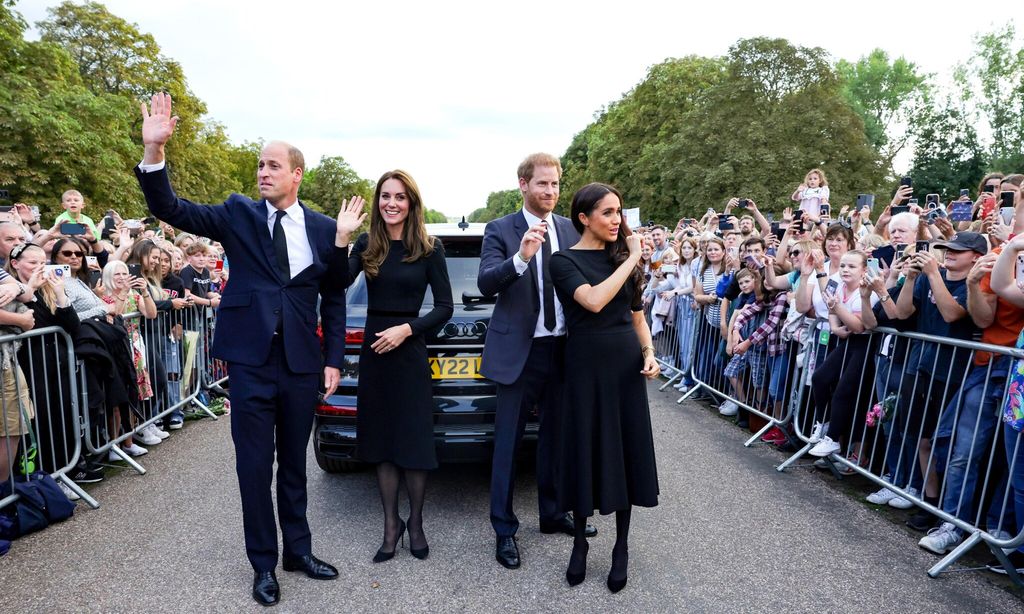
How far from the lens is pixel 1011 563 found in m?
4.05

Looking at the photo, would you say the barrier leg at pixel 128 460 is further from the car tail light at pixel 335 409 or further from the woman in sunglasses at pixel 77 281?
the car tail light at pixel 335 409

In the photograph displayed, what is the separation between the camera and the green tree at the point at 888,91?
58.3 metres

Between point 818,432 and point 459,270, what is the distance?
3.34 m

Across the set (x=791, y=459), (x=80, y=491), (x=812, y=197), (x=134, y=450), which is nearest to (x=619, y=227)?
(x=791, y=459)

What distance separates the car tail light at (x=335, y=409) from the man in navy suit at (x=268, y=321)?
77 centimetres

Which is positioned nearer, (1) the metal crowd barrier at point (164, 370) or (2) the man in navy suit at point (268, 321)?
(2) the man in navy suit at point (268, 321)

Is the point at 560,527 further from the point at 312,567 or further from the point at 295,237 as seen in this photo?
the point at 295,237

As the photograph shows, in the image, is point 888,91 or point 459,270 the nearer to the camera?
point 459,270

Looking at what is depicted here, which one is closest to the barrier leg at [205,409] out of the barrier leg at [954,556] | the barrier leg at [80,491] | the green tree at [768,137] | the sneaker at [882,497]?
the barrier leg at [80,491]

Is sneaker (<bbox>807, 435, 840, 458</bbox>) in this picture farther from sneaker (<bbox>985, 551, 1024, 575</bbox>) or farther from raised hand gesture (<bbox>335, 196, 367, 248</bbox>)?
raised hand gesture (<bbox>335, 196, 367, 248</bbox>)

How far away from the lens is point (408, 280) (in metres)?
4.14

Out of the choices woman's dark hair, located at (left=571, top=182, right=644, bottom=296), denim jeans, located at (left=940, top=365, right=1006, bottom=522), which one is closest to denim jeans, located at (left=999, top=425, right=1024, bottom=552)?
denim jeans, located at (left=940, top=365, right=1006, bottom=522)

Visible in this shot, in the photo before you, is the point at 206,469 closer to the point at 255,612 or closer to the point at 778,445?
the point at 255,612

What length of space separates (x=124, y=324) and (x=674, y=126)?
40.2 m
